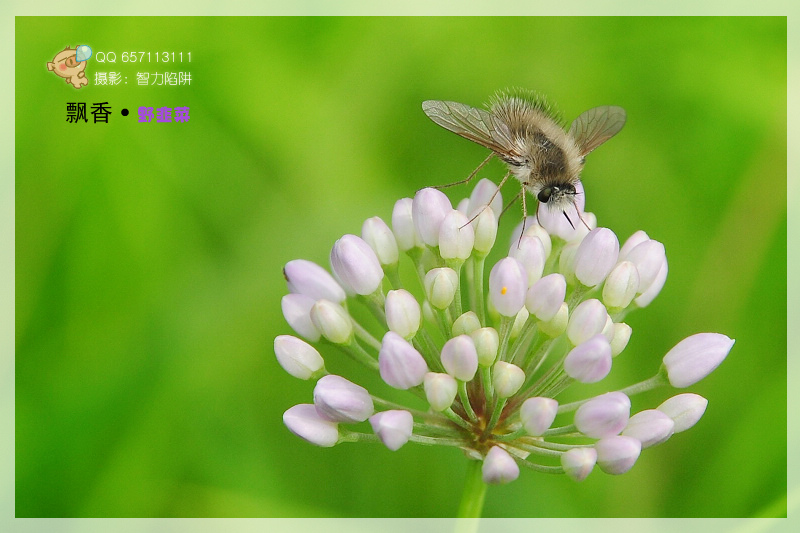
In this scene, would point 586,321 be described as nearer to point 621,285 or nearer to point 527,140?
point 621,285

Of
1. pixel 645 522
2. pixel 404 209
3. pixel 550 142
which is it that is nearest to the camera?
pixel 550 142

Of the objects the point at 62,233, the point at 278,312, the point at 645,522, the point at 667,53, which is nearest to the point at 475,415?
the point at 645,522

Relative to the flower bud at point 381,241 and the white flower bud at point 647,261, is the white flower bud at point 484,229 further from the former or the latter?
the white flower bud at point 647,261

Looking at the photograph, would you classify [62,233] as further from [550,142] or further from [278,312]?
[550,142]

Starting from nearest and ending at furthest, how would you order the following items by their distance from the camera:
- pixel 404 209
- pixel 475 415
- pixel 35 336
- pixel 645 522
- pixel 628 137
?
1. pixel 475 415
2. pixel 404 209
3. pixel 645 522
4. pixel 35 336
5. pixel 628 137

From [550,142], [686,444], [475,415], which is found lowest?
[686,444]

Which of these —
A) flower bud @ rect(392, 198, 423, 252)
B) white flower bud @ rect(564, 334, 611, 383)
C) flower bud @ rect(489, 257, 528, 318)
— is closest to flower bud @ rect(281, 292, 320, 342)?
flower bud @ rect(392, 198, 423, 252)
